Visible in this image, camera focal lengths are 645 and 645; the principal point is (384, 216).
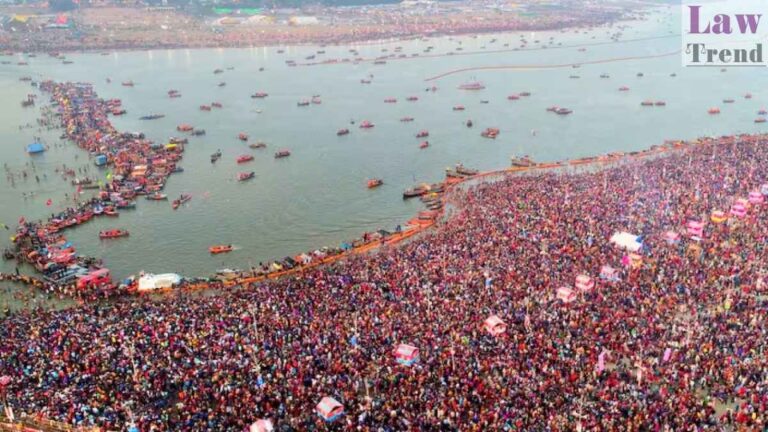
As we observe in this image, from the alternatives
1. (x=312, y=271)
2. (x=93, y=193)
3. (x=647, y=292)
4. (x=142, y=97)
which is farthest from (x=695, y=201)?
(x=142, y=97)

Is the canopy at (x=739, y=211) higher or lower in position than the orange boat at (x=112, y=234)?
higher

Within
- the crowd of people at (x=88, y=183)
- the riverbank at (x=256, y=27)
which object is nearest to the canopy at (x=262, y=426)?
the crowd of people at (x=88, y=183)

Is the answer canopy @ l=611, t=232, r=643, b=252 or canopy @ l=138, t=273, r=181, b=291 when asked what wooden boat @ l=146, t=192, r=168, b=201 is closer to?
canopy @ l=138, t=273, r=181, b=291

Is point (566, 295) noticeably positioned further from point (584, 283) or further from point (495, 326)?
point (495, 326)

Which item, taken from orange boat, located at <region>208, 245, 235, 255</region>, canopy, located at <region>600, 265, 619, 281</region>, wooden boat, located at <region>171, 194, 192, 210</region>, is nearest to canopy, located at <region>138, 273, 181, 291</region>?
orange boat, located at <region>208, 245, 235, 255</region>

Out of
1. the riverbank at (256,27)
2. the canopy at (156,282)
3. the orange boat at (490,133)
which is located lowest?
the canopy at (156,282)

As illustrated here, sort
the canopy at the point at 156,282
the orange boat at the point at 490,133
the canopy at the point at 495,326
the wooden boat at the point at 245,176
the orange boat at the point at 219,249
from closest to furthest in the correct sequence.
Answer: the canopy at the point at 495,326 < the canopy at the point at 156,282 < the orange boat at the point at 219,249 < the wooden boat at the point at 245,176 < the orange boat at the point at 490,133

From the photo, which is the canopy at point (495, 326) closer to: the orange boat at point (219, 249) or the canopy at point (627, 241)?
the canopy at point (627, 241)
